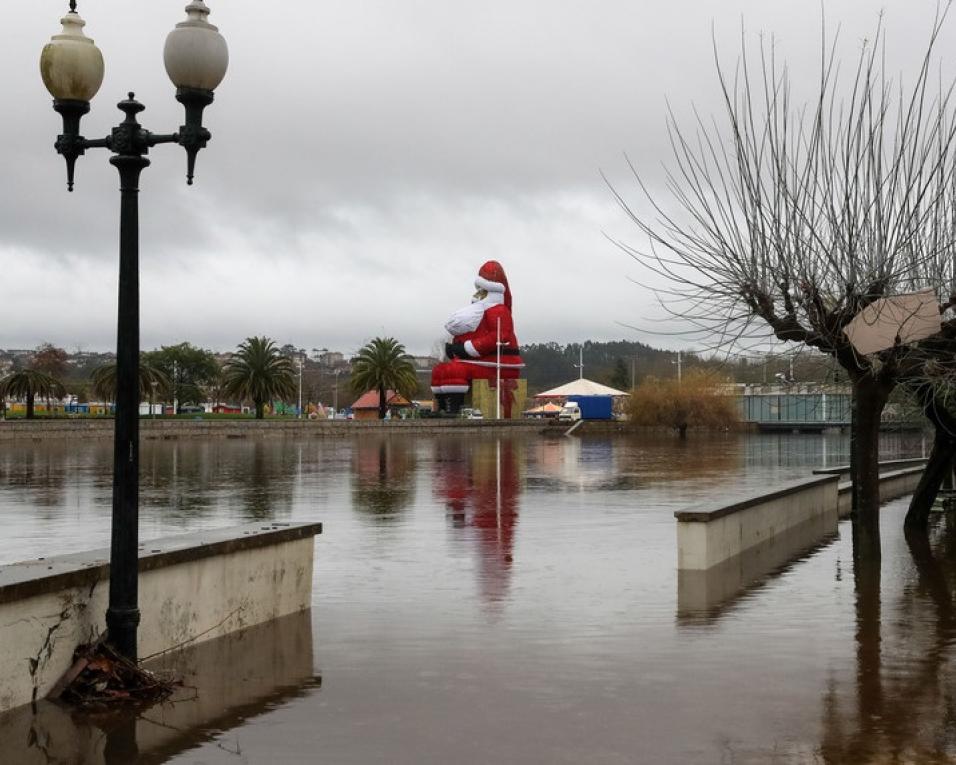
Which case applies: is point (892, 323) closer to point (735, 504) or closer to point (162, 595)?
point (735, 504)

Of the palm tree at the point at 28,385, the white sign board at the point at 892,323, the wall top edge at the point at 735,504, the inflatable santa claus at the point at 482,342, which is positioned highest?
the inflatable santa claus at the point at 482,342

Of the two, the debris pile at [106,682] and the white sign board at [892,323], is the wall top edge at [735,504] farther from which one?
the debris pile at [106,682]

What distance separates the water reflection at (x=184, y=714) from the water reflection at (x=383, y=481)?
10437 millimetres

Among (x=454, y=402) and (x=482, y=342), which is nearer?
(x=482, y=342)

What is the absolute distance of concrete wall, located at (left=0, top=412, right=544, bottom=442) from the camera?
60531 mm

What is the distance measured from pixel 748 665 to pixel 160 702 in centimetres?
362

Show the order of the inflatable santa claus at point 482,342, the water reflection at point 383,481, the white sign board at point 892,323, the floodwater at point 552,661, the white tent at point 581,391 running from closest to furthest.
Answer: the floodwater at point 552,661 → the white sign board at point 892,323 → the water reflection at point 383,481 → the inflatable santa claus at point 482,342 → the white tent at point 581,391

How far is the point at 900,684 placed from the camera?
7086 millimetres

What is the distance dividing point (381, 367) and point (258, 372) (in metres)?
8.66

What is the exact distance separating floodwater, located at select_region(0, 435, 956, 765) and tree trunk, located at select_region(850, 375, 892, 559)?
1.19ft

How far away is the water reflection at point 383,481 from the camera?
20.4 m

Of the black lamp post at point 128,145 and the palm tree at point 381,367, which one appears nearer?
the black lamp post at point 128,145

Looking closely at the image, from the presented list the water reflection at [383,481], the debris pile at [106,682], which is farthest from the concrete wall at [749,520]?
the water reflection at [383,481]

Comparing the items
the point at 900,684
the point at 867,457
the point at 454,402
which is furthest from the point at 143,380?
the point at 900,684
